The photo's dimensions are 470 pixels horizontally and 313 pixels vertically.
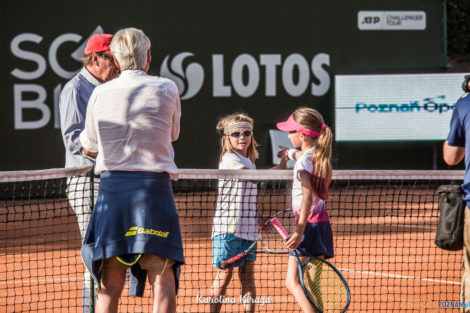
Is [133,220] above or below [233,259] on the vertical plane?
above

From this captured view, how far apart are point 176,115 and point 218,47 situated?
11290 millimetres

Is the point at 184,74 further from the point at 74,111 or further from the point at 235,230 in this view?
the point at 74,111

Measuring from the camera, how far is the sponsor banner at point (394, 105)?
48.5 feet

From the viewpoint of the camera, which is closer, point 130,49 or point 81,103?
point 130,49

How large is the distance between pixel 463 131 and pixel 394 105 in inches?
455

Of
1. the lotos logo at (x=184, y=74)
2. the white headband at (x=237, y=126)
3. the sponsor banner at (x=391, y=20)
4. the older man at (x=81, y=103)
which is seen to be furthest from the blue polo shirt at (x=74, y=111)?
the sponsor banner at (x=391, y=20)

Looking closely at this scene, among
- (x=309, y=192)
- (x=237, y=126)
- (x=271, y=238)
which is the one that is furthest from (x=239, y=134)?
(x=309, y=192)

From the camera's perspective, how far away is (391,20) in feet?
49.9

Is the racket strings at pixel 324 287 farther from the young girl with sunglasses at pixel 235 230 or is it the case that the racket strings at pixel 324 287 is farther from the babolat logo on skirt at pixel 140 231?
the babolat logo on skirt at pixel 140 231

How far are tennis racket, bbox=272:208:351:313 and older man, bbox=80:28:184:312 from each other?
110 cm

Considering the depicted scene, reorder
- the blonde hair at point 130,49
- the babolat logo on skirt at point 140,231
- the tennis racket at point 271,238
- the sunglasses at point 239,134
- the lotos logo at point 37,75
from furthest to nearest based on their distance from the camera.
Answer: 1. the lotos logo at point 37,75
2. the sunglasses at point 239,134
3. the tennis racket at point 271,238
4. the blonde hair at point 130,49
5. the babolat logo on skirt at point 140,231

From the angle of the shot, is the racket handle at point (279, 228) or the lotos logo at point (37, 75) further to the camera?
the lotos logo at point (37, 75)

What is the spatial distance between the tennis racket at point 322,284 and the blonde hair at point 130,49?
1.36 m

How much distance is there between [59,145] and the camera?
13562 mm
